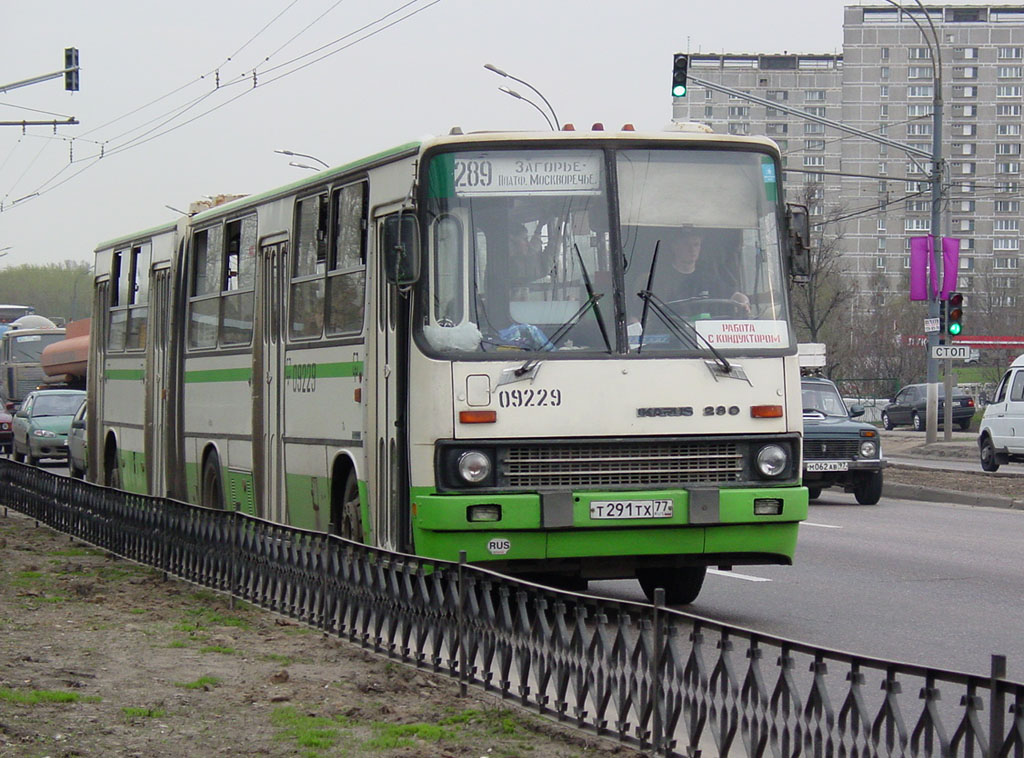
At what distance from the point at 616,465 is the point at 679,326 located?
36.3 inches

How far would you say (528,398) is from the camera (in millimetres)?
9750

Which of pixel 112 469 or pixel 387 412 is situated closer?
pixel 387 412

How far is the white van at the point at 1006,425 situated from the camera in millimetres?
30531

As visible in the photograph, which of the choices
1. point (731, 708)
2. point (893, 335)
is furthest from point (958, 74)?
point (731, 708)

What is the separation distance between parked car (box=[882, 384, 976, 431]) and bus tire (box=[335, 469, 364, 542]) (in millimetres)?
47589

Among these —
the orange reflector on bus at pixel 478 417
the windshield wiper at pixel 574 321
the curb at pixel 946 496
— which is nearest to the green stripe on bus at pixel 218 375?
the orange reflector on bus at pixel 478 417

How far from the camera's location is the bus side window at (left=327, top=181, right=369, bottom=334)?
11.3 meters

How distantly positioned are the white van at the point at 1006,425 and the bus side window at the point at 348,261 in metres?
21.3

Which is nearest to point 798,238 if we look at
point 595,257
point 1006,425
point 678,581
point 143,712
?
point 595,257

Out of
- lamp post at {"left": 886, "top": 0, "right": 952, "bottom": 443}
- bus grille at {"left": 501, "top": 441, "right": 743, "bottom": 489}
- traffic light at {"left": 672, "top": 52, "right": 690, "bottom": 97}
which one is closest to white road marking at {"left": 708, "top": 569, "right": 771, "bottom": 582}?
bus grille at {"left": 501, "top": 441, "right": 743, "bottom": 489}

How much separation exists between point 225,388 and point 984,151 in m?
132

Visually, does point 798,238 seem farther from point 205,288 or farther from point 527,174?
point 205,288

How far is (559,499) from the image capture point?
9.70 m

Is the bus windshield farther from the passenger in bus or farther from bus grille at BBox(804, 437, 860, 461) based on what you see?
bus grille at BBox(804, 437, 860, 461)
